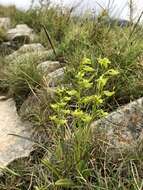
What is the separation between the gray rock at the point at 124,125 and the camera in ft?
12.7

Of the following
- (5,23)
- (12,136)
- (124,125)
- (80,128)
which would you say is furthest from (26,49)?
(80,128)

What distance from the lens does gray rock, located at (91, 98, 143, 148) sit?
3875 millimetres

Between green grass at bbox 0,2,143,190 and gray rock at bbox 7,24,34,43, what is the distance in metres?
1.93

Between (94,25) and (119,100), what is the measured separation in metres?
1.82

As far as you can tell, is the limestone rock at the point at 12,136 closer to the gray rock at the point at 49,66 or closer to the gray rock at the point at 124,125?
the gray rock at the point at 49,66

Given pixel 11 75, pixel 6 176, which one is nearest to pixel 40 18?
pixel 11 75

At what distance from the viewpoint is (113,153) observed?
3758 millimetres

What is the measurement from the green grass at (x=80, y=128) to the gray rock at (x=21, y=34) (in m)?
1.93

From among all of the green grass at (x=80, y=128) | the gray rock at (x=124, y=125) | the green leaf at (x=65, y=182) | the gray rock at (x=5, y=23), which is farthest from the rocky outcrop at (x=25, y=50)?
the green leaf at (x=65, y=182)

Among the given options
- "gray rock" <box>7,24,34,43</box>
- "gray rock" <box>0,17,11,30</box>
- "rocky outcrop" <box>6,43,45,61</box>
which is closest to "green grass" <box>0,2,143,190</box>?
"rocky outcrop" <box>6,43,45,61</box>

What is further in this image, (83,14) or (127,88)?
(83,14)

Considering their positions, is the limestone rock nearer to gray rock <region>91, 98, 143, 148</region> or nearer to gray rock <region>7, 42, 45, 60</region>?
gray rock <region>91, 98, 143, 148</region>

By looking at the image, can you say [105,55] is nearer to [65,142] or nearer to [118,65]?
[118,65]

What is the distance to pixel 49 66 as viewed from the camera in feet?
18.8
